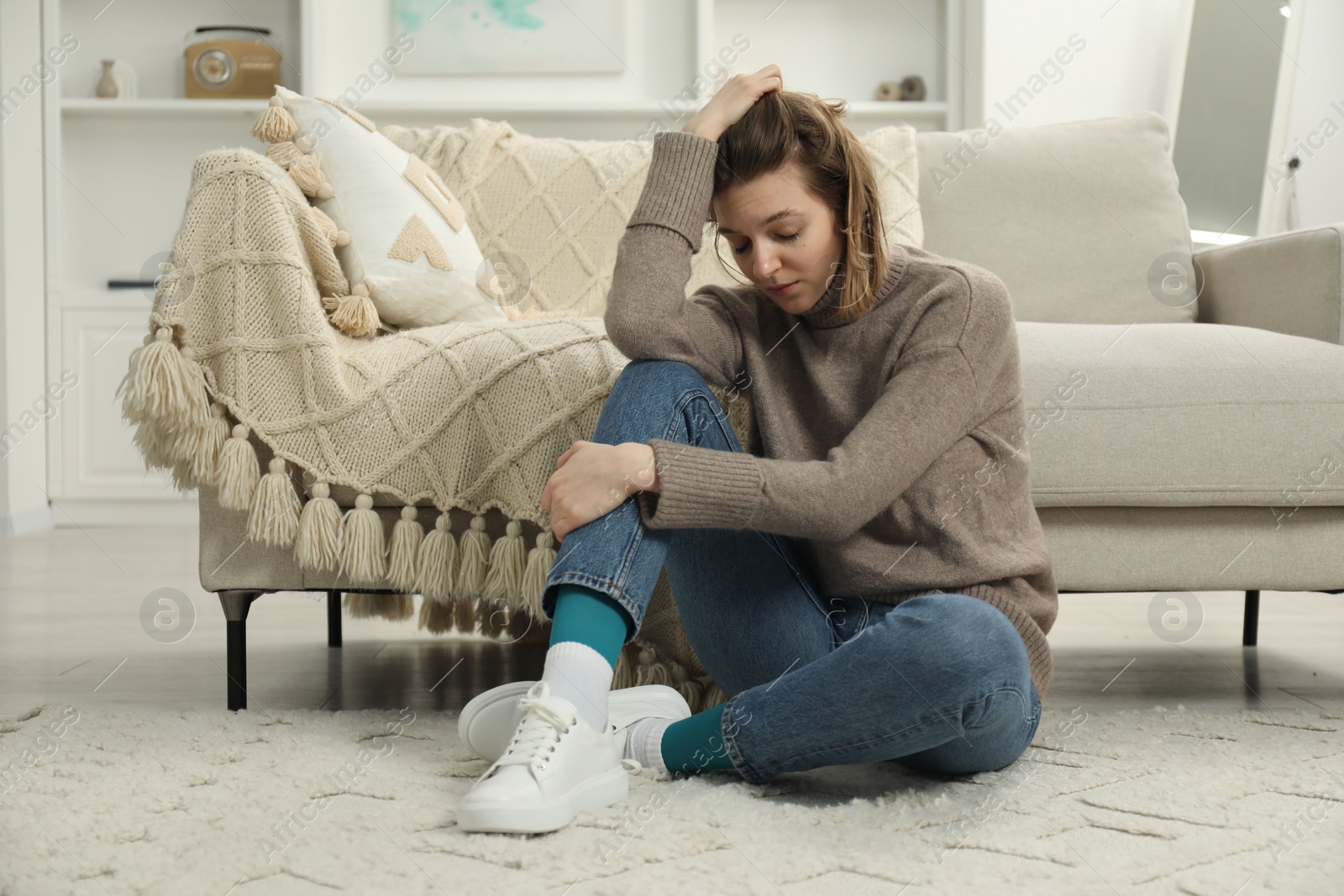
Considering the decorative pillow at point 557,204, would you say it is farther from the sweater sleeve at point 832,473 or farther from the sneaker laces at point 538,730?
the sneaker laces at point 538,730

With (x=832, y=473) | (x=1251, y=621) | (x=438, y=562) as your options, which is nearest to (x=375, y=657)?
(x=438, y=562)

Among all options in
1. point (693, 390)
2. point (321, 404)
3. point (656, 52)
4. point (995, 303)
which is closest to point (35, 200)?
point (656, 52)

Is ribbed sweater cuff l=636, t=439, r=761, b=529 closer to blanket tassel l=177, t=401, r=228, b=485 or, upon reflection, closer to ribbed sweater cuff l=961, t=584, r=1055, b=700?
ribbed sweater cuff l=961, t=584, r=1055, b=700

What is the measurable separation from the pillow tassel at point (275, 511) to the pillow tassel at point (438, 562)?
144mm

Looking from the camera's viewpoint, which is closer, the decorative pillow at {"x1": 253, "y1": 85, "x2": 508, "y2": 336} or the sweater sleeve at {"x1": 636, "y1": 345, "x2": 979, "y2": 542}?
the sweater sleeve at {"x1": 636, "y1": 345, "x2": 979, "y2": 542}

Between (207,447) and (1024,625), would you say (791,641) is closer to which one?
(1024,625)

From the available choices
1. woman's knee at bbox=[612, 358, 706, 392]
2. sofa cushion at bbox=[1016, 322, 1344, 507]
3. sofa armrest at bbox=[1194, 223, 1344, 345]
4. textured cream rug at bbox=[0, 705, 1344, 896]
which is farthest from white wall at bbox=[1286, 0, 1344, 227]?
woman's knee at bbox=[612, 358, 706, 392]

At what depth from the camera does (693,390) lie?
1.03m

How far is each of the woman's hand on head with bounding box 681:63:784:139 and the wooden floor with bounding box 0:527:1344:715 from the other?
736 mm

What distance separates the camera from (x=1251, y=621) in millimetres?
1694

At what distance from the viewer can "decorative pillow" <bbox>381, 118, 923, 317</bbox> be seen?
174 centimetres

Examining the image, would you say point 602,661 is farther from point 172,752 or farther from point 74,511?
point 74,511

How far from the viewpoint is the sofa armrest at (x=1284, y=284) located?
145 centimetres

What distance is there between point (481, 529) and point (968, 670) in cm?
59
